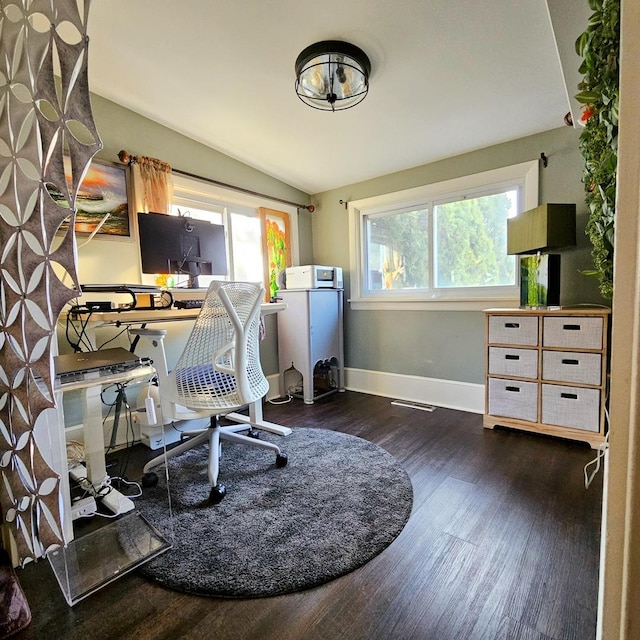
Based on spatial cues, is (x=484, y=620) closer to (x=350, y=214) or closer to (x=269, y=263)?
(x=269, y=263)

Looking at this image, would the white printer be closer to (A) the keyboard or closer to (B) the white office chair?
(A) the keyboard

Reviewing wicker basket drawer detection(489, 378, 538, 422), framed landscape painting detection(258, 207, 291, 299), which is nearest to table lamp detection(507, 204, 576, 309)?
wicker basket drawer detection(489, 378, 538, 422)

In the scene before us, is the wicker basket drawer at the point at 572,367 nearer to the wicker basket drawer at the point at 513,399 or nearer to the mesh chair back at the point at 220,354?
the wicker basket drawer at the point at 513,399

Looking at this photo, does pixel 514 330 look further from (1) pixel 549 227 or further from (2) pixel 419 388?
(2) pixel 419 388

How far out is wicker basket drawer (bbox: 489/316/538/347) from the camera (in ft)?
7.11

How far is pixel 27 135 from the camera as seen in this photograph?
0.92 m

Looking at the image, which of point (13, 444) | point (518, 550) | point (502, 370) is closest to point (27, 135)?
point (13, 444)

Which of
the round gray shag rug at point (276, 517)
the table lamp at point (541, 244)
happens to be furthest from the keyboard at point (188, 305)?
the table lamp at point (541, 244)

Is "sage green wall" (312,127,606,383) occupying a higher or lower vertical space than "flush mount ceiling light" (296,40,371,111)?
lower

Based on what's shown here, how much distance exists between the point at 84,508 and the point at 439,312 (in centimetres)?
268

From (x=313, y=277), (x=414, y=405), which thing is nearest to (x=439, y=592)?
(x=414, y=405)

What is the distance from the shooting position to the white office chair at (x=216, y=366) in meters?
1.59

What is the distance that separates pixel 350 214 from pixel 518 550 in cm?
292

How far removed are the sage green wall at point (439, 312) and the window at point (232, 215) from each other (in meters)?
0.63
